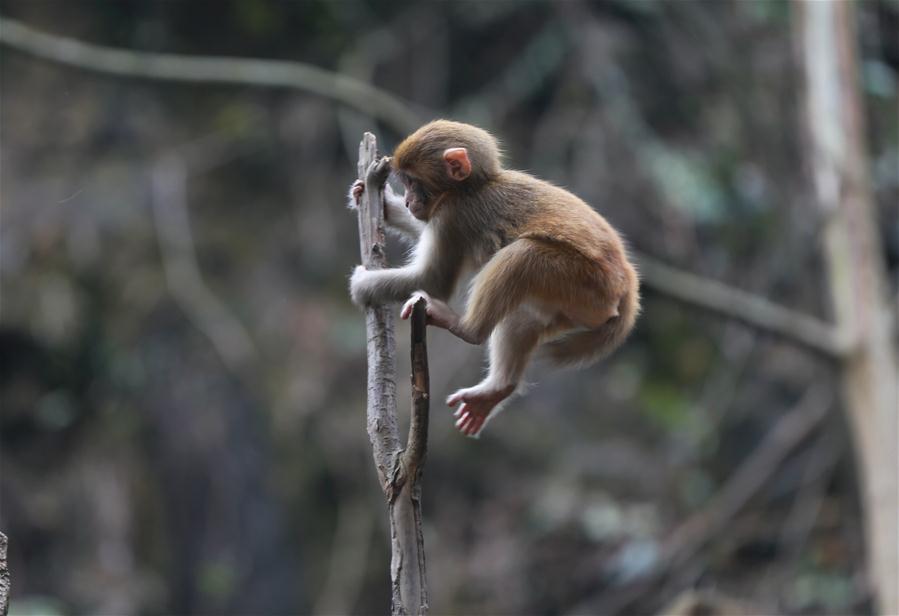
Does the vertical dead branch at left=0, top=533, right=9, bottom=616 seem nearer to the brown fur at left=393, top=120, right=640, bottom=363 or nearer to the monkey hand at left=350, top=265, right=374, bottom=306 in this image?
the monkey hand at left=350, top=265, right=374, bottom=306

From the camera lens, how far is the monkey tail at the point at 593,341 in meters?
4.75

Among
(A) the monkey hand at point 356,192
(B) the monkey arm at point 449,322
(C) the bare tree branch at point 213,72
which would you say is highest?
(C) the bare tree branch at point 213,72

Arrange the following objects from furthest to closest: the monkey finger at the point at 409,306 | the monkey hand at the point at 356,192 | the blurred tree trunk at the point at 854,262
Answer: the blurred tree trunk at the point at 854,262 → the monkey hand at the point at 356,192 → the monkey finger at the point at 409,306

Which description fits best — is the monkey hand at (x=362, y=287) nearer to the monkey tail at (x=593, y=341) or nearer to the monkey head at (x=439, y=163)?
the monkey head at (x=439, y=163)

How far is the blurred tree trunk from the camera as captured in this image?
26.7 ft

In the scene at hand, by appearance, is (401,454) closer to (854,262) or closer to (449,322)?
(449,322)

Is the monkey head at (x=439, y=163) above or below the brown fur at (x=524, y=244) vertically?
above

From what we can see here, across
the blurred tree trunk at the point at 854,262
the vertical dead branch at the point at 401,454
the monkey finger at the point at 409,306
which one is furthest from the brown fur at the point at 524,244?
the blurred tree trunk at the point at 854,262

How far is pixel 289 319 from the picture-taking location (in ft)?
37.9

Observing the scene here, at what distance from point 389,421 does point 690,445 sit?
7608mm

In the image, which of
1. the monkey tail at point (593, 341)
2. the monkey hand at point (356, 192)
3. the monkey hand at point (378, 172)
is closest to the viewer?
the monkey hand at point (378, 172)

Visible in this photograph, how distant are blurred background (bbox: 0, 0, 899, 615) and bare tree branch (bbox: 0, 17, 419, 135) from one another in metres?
0.98

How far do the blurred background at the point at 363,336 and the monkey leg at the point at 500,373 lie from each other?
4.99m

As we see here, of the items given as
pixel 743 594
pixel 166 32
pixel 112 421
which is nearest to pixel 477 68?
pixel 166 32
